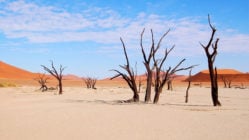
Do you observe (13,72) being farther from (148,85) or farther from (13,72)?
(148,85)

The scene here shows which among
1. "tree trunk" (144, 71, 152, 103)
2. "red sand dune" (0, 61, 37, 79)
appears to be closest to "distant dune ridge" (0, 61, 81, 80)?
"red sand dune" (0, 61, 37, 79)

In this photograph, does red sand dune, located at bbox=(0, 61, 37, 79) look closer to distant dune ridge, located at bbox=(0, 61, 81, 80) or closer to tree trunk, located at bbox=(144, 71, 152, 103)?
distant dune ridge, located at bbox=(0, 61, 81, 80)

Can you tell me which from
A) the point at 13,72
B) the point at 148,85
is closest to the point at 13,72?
the point at 13,72

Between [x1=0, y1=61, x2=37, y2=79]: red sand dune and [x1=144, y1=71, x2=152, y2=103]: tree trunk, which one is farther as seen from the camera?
[x1=0, y1=61, x2=37, y2=79]: red sand dune

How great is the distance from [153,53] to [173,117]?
8.07 metres

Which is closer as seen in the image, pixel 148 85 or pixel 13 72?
pixel 148 85

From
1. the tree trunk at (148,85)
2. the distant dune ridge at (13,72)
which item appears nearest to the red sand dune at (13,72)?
the distant dune ridge at (13,72)

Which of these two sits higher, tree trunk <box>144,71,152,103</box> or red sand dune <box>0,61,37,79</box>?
red sand dune <box>0,61,37,79</box>

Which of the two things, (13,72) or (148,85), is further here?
(13,72)

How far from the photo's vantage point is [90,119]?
12094 mm

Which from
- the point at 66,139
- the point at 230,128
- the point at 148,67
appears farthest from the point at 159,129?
the point at 148,67

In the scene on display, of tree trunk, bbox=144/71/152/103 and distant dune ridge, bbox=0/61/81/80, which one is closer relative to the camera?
tree trunk, bbox=144/71/152/103

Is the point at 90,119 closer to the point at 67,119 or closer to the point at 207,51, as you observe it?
the point at 67,119

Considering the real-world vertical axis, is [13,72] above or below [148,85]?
above
